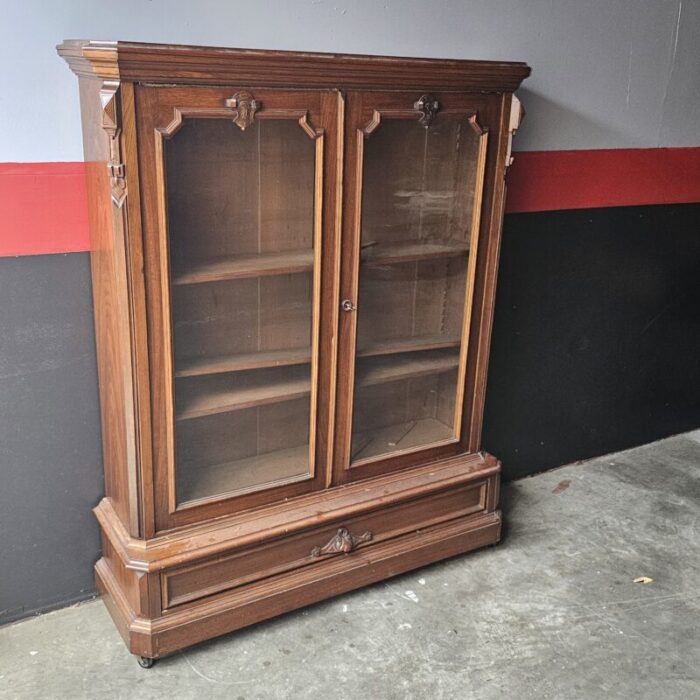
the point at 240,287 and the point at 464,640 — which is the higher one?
the point at 240,287

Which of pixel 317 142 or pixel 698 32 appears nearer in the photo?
pixel 317 142

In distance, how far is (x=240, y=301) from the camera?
2.05 meters

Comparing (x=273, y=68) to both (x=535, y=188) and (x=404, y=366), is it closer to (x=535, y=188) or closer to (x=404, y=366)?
(x=404, y=366)

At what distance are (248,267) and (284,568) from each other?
2.72 ft

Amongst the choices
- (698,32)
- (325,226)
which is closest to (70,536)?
(325,226)

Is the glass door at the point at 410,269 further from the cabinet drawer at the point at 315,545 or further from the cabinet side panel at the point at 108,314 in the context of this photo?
the cabinet side panel at the point at 108,314

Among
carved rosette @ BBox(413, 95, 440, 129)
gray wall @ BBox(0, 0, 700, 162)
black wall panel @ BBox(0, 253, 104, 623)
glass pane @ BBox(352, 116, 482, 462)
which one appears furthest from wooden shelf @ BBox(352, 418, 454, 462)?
gray wall @ BBox(0, 0, 700, 162)

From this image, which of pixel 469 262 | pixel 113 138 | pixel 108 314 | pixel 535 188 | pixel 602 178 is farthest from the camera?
pixel 602 178

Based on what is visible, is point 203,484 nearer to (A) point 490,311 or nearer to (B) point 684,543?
(A) point 490,311

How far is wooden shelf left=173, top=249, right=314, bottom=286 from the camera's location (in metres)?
1.93

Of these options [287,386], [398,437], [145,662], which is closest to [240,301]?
[287,386]

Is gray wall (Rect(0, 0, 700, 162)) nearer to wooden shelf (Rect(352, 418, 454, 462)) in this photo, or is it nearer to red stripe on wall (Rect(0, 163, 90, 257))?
red stripe on wall (Rect(0, 163, 90, 257))

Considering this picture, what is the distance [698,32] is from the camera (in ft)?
9.86

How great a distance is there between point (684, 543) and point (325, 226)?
1689 millimetres
